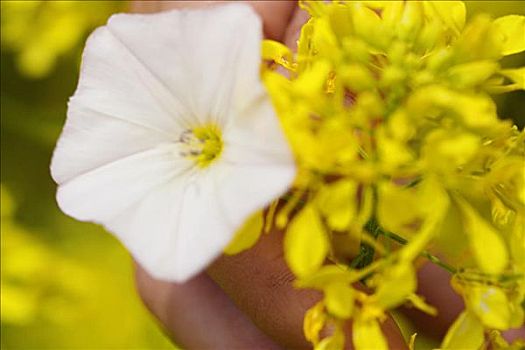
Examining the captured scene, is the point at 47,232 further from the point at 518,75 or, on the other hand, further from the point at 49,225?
the point at 518,75

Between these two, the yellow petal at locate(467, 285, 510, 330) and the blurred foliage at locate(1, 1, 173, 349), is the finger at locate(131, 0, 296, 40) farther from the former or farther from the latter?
the yellow petal at locate(467, 285, 510, 330)

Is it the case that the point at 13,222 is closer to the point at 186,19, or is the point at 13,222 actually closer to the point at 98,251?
the point at 98,251

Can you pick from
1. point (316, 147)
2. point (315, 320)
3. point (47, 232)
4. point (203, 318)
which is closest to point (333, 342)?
point (315, 320)

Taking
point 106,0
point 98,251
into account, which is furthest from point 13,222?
point 106,0

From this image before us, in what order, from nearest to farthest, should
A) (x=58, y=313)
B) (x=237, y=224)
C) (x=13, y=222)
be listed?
(x=237, y=224), (x=58, y=313), (x=13, y=222)

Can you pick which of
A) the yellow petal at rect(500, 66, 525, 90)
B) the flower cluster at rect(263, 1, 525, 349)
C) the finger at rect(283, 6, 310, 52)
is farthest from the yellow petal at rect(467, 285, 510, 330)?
the finger at rect(283, 6, 310, 52)

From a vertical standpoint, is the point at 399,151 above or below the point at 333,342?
above
